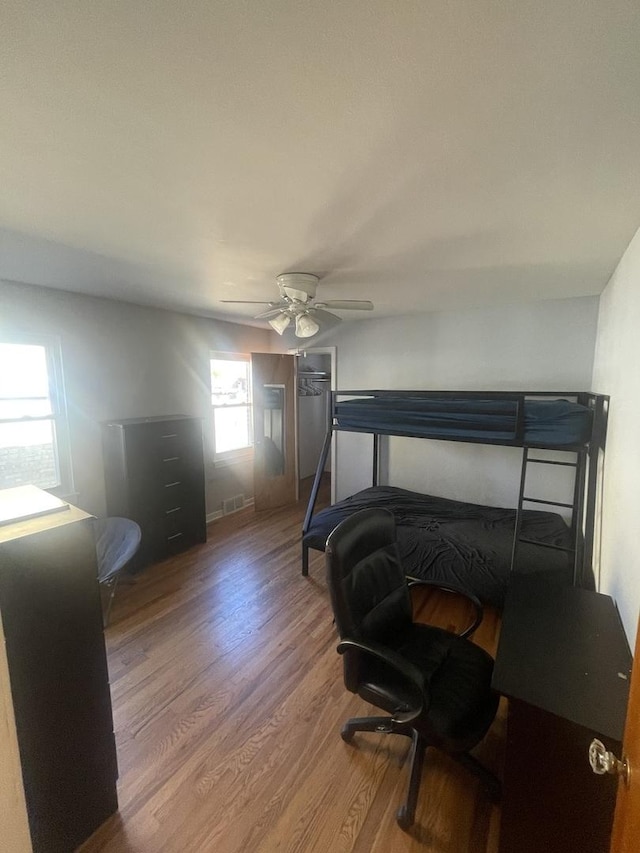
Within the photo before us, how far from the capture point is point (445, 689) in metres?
1.40

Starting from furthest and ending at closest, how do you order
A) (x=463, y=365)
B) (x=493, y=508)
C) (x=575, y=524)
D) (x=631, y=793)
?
1. (x=463, y=365)
2. (x=493, y=508)
3. (x=575, y=524)
4. (x=631, y=793)

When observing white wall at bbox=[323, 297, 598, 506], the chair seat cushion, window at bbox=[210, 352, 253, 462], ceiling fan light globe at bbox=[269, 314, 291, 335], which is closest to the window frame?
window at bbox=[210, 352, 253, 462]

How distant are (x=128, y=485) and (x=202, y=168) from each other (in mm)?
2650

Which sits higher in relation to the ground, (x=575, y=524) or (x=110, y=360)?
(x=110, y=360)

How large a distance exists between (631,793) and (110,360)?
12.6 ft

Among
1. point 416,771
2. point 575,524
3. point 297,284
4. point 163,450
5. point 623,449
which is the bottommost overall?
point 416,771

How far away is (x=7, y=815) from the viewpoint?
1029 millimetres

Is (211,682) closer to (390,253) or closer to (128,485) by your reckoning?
(128,485)

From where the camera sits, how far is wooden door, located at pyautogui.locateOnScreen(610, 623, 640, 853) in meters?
0.66

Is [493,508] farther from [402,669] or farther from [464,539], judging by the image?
[402,669]

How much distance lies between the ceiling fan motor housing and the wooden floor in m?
2.24

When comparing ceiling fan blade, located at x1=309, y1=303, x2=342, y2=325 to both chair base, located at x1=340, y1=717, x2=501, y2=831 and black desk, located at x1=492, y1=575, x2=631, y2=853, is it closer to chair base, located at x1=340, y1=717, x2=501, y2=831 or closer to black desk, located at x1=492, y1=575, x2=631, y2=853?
black desk, located at x1=492, y1=575, x2=631, y2=853

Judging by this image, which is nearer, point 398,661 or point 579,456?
point 398,661

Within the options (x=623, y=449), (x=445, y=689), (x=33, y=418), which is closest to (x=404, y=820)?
(x=445, y=689)
